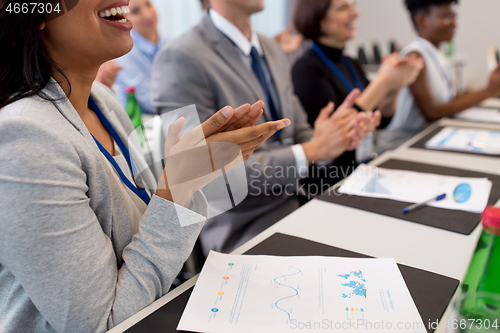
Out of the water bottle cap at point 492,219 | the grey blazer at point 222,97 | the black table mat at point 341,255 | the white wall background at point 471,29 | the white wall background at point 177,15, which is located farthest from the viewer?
the white wall background at point 471,29

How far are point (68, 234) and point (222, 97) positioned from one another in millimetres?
779

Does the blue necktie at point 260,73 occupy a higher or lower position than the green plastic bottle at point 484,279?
higher

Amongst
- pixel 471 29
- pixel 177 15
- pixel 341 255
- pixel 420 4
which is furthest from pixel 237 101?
pixel 471 29

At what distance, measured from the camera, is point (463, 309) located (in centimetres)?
48

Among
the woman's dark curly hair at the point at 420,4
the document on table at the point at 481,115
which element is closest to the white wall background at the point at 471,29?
the woman's dark curly hair at the point at 420,4

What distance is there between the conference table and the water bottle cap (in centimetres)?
18

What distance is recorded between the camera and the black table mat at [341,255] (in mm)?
558

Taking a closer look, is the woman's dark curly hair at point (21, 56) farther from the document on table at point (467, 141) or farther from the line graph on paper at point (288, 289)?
the document on table at point (467, 141)

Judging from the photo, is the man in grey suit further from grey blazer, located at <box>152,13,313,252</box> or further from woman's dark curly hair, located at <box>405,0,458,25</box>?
woman's dark curly hair, located at <box>405,0,458,25</box>

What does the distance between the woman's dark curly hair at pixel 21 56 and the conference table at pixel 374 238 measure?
397mm

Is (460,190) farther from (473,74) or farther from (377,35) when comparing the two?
(377,35)

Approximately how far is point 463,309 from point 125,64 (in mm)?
2509

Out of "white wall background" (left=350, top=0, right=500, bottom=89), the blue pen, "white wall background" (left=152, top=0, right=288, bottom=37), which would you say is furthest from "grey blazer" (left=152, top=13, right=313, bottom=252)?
"white wall background" (left=350, top=0, right=500, bottom=89)

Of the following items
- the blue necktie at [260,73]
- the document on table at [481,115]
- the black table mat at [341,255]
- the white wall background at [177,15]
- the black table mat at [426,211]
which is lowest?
the document on table at [481,115]
